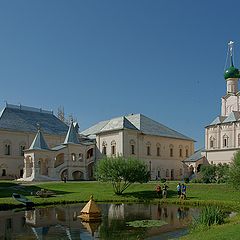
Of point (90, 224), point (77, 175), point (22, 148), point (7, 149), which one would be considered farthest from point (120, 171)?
point (22, 148)

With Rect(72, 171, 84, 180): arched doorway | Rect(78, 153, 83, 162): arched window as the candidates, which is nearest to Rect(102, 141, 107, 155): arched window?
Rect(78, 153, 83, 162): arched window

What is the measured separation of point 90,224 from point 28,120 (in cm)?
5129

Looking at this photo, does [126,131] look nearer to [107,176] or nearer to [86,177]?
[86,177]

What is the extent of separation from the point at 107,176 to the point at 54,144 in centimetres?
3261

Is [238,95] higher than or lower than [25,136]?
higher

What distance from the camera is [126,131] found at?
6178 cm

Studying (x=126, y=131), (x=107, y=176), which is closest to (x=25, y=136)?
(x=126, y=131)

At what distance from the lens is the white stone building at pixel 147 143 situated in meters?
62.5

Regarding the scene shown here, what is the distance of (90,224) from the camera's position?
2138 cm

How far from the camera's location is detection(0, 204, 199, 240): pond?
18000mm

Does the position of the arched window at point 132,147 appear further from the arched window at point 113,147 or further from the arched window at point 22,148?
the arched window at point 22,148

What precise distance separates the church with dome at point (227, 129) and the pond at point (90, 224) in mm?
31451

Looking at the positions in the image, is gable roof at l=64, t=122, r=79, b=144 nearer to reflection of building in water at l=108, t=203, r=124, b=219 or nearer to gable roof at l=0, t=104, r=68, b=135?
gable roof at l=0, t=104, r=68, b=135

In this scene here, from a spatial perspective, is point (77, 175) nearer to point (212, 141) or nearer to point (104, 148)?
point (104, 148)
